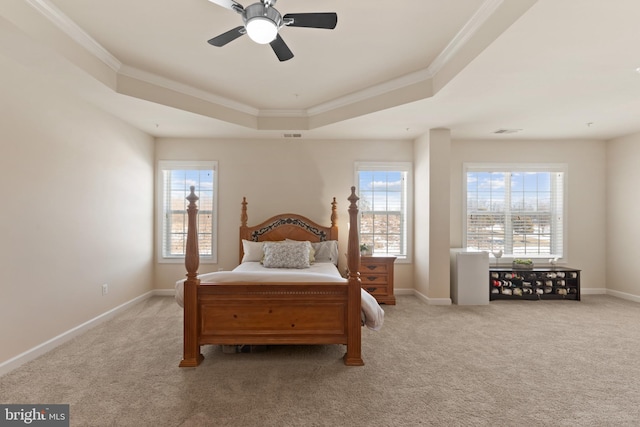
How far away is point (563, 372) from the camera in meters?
2.75

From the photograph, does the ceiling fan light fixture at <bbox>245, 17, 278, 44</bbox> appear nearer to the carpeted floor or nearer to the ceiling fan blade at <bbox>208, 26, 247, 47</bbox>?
the ceiling fan blade at <bbox>208, 26, 247, 47</bbox>

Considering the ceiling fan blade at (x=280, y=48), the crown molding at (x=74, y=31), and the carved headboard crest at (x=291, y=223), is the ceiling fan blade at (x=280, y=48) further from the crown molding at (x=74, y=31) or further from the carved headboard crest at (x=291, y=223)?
the carved headboard crest at (x=291, y=223)

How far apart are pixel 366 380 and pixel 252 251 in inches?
113

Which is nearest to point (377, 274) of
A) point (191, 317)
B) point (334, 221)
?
point (334, 221)

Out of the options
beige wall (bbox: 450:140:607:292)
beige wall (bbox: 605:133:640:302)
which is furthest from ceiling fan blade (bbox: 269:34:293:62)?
beige wall (bbox: 605:133:640:302)

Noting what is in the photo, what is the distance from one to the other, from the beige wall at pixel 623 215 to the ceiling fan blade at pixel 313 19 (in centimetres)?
571

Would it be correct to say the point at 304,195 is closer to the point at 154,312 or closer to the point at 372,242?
the point at 372,242

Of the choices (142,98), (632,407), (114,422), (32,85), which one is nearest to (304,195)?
(142,98)

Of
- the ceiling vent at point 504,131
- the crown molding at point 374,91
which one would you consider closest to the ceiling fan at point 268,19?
the crown molding at point 374,91

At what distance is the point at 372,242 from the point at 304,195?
142 centimetres

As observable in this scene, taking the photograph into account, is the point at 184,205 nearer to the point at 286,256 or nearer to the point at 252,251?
the point at 252,251

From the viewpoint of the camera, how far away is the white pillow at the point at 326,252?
5023mm

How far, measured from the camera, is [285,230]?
17.3 ft

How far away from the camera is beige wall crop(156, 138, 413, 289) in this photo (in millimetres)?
5457
